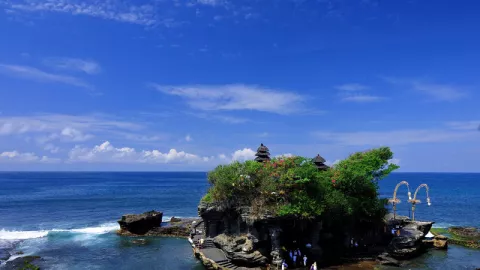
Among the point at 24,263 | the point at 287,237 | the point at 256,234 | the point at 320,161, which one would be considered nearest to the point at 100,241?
the point at 24,263

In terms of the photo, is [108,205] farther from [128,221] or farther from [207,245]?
[207,245]

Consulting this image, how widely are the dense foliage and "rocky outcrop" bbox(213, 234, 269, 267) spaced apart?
129 inches

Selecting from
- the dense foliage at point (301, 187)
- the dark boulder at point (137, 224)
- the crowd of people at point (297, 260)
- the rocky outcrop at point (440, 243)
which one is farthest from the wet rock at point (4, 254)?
the rocky outcrop at point (440, 243)

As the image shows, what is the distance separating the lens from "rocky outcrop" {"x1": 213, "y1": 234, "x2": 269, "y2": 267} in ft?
100

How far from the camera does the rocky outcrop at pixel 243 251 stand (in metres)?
30.5

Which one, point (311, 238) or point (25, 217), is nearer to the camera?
point (311, 238)

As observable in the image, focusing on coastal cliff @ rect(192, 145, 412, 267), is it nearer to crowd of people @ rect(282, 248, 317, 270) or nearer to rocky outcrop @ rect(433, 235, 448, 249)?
crowd of people @ rect(282, 248, 317, 270)

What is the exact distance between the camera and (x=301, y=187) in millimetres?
31562

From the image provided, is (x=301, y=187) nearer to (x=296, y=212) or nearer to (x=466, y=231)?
(x=296, y=212)

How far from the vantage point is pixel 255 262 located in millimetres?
30531

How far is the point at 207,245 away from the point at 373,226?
18587 mm

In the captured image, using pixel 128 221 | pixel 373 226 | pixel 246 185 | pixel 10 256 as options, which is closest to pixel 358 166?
pixel 373 226

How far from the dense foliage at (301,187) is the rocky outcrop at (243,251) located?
329 centimetres

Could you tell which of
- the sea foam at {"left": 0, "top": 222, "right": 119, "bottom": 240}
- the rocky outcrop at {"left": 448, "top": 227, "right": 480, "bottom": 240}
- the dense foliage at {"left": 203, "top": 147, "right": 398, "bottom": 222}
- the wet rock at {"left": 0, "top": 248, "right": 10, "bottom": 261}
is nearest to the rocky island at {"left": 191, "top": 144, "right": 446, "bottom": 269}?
the dense foliage at {"left": 203, "top": 147, "right": 398, "bottom": 222}
